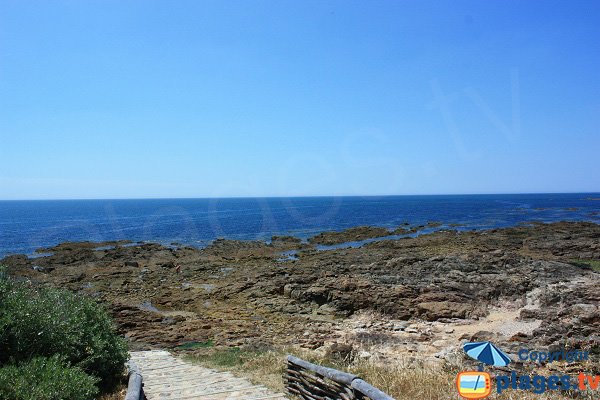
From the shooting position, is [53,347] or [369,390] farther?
[53,347]

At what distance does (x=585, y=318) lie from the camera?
1254 cm

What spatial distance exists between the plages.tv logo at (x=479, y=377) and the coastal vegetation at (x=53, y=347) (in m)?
5.03

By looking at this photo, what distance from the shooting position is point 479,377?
5898 mm

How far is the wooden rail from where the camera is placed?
5.07m

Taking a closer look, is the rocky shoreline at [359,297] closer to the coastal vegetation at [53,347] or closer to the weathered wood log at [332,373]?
the weathered wood log at [332,373]

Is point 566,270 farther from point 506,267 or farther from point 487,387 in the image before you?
point 487,387

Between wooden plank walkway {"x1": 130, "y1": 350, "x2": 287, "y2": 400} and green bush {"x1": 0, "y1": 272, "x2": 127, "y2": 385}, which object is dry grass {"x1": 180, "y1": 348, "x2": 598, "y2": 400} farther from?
green bush {"x1": 0, "y1": 272, "x2": 127, "y2": 385}

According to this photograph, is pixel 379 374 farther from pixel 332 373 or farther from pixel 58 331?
pixel 58 331

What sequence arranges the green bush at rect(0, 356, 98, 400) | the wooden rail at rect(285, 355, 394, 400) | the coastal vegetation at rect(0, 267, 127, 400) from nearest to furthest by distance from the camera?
1. the green bush at rect(0, 356, 98, 400)
2. the coastal vegetation at rect(0, 267, 127, 400)
3. the wooden rail at rect(285, 355, 394, 400)

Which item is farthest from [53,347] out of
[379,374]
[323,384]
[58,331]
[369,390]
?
[379,374]

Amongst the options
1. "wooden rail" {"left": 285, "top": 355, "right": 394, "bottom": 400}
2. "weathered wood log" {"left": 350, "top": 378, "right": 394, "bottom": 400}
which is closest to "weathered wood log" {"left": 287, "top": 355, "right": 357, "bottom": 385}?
"wooden rail" {"left": 285, "top": 355, "right": 394, "bottom": 400}

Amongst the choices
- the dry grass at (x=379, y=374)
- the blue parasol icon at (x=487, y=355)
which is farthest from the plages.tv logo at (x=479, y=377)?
the dry grass at (x=379, y=374)

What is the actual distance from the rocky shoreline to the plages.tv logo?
12.1ft

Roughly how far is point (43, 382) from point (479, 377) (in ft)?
19.2
